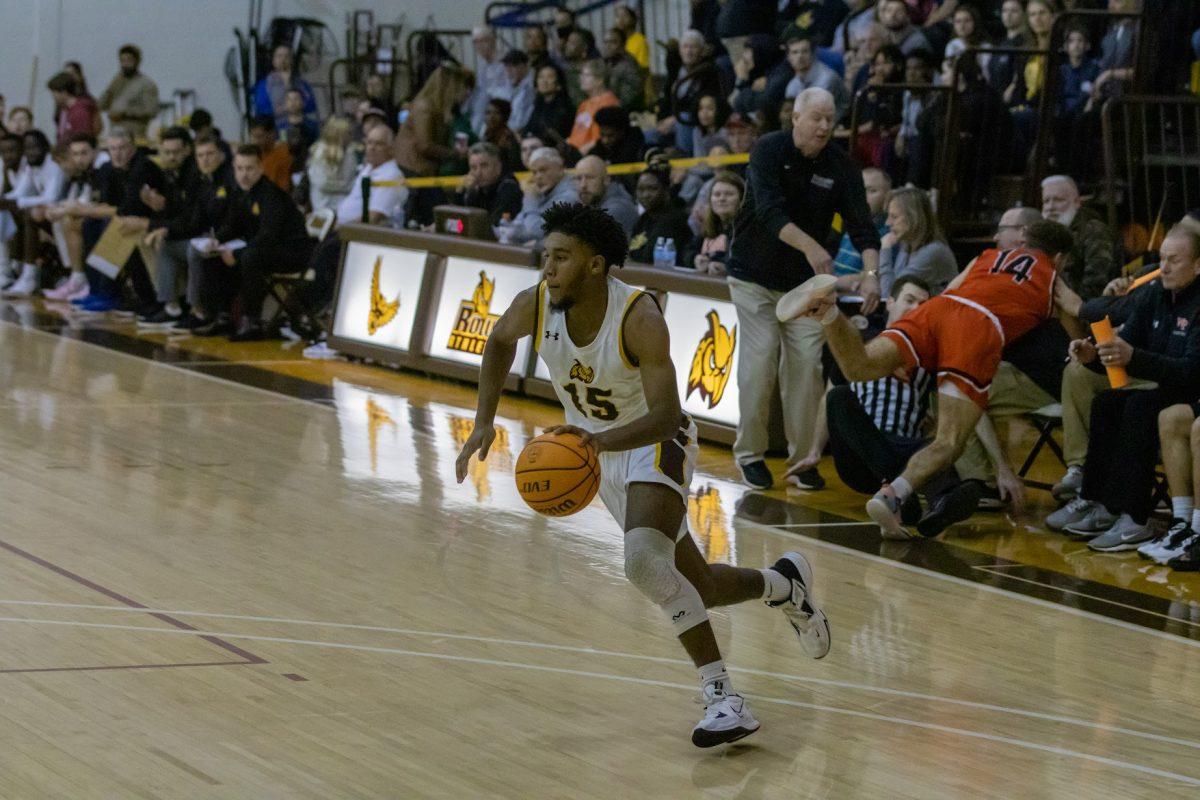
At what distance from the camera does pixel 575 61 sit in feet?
58.7

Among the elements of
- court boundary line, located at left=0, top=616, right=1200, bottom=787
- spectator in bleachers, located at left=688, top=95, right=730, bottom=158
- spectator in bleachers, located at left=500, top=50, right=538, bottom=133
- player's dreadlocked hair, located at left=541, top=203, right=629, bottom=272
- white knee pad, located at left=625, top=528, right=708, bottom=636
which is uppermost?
spectator in bleachers, located at left=500, top=50, right=538, bottom=133

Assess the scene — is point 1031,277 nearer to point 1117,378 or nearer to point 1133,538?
point 1117,378

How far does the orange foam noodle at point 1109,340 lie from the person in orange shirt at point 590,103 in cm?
830

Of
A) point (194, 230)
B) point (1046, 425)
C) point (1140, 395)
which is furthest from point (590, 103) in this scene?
point (1140, 395)

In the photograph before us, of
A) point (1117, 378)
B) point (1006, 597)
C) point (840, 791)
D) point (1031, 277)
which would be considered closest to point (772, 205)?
point (1031, 277)

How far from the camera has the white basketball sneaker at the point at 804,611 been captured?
583cm

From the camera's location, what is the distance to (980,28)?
13.6 metres

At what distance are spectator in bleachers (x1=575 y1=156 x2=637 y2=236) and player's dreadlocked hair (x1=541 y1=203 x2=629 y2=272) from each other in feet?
22.1

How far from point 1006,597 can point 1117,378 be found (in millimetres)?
1455

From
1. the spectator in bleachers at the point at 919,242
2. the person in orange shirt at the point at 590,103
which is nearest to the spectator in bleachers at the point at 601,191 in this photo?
the spectator in bleachers at the point at 919,242

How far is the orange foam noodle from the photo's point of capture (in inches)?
316

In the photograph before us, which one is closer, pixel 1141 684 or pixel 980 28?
pixel 1141 684

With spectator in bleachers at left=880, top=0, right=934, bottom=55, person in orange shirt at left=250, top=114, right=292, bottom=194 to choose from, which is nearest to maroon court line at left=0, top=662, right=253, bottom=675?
spectator in bleachers at left=880, top=0, right=934, bottom=55

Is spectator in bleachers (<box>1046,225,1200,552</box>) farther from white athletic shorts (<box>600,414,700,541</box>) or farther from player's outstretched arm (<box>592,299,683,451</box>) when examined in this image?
player's outstretched arm (<box>592,299,683,451</box>)
